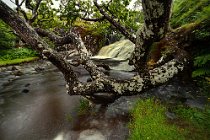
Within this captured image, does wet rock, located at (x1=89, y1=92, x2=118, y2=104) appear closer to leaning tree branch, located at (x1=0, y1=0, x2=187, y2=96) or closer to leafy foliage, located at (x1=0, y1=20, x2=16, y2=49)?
leaning tree branch, located at (x1=0, y1=0, x2=187, y2=96)

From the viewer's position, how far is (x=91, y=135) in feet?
21.9

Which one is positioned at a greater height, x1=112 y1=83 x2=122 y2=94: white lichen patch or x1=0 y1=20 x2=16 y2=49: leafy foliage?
x1=0 y1=20 x2=16 y2=49: leafy foliage

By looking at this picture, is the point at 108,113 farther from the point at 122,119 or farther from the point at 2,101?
the point at 2,101

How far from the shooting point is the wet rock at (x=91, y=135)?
257 inches

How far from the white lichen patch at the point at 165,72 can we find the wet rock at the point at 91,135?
205cm

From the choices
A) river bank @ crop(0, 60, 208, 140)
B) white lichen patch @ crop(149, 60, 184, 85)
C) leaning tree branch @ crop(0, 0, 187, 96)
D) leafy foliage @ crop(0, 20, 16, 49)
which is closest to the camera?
leaning tree branch @ crop(0, 0, 187, 96)

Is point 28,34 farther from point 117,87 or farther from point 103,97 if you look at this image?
point 103,97

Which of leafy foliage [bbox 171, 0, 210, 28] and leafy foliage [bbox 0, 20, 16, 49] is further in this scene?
leafy foliage [bbox 0, 20, 16, 49]

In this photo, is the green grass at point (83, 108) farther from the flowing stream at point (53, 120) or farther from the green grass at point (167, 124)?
the green grass at point (167, 124)

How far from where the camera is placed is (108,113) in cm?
799

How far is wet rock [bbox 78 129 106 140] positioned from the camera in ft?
21.4

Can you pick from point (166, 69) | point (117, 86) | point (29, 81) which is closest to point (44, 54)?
point (117, 86)

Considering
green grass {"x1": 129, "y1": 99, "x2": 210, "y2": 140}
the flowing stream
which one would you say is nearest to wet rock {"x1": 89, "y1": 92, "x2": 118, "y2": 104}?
the flowing stream

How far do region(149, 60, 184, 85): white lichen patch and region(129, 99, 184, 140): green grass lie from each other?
3.92ft
